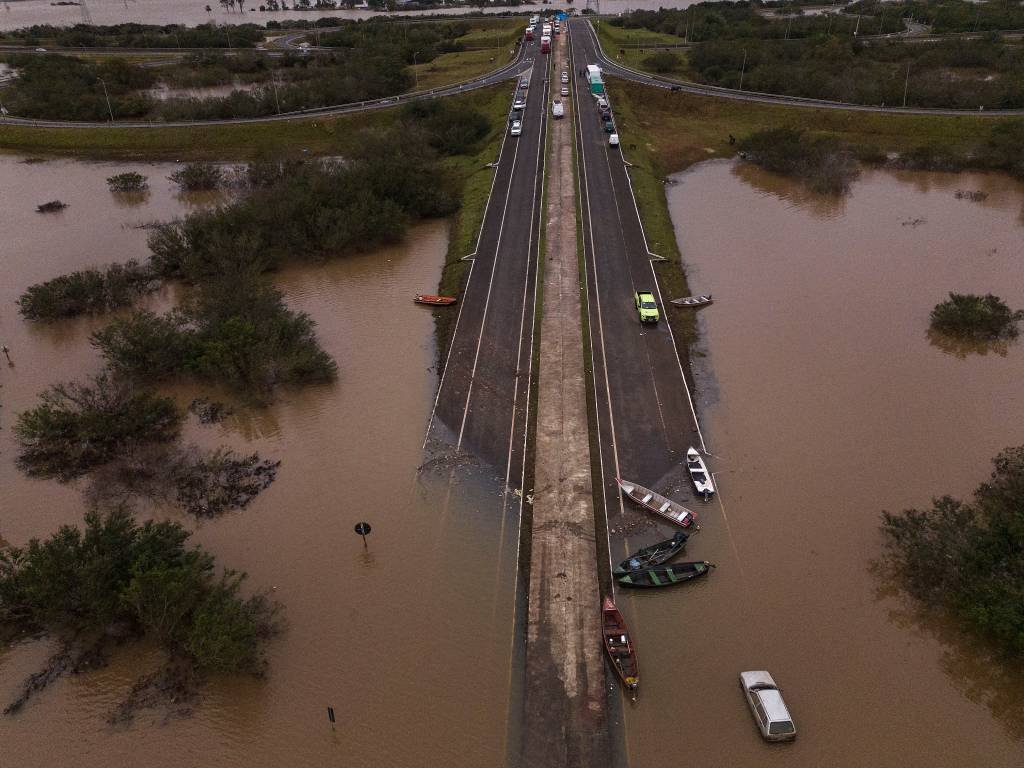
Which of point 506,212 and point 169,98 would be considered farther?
point 169,98

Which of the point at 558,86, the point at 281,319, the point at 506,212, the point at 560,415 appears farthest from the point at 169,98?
the point at 560,415

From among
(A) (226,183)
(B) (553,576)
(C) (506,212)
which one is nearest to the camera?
(B) (553,576)

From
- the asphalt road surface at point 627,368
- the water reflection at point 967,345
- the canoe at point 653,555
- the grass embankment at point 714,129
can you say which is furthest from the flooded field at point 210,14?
the canoe at point 653,555

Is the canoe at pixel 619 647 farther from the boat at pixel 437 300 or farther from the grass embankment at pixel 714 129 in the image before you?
the grass embankment at pixel 714 129

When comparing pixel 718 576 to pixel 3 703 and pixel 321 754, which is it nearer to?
pixel 321 754

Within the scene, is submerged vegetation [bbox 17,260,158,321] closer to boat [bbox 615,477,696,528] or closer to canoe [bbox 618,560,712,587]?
boat [bbox 615,477,696,528]

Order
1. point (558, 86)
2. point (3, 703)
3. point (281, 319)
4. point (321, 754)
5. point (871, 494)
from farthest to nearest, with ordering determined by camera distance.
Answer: point (558, 86) → point (281, 319) → point (871, 494) → point (3, 703) → point (321, 754)
